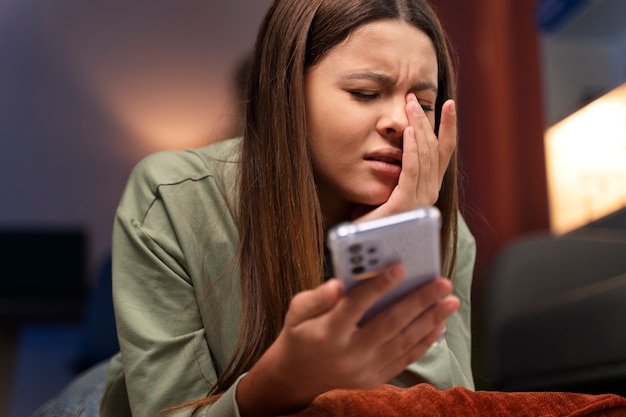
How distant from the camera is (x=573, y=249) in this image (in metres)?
2.38

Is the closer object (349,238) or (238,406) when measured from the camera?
(349,238)

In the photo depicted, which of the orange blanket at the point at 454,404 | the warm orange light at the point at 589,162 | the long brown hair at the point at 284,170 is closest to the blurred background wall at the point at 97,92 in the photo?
the warm orange light at the point at 589,162

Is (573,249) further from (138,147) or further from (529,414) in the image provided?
(138,147)

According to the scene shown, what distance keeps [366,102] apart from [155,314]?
0.37m

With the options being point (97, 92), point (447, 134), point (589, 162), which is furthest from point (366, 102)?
point (97, 92)

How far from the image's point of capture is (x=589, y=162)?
7.65 feet

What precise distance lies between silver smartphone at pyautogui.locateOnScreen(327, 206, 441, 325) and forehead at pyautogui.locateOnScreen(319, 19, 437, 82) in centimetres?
43

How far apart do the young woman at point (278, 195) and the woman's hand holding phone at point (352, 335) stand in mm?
190

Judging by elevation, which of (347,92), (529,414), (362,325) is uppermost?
(347,92)

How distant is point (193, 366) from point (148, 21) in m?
3.00

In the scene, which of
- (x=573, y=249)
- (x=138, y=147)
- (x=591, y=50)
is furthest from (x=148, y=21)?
(x=573, y=249)

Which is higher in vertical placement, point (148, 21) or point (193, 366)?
point (148, 21)

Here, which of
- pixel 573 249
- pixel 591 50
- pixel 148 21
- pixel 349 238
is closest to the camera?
pixel 349 238

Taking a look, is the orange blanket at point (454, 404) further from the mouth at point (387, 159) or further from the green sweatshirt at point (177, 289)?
the mouth at point (387, 159)
